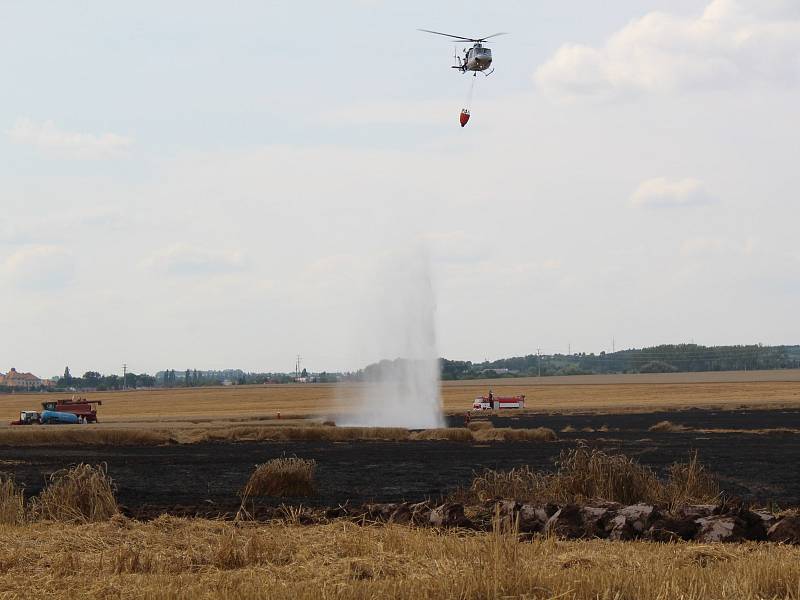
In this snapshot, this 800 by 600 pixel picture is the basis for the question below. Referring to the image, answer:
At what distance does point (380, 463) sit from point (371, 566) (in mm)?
29344

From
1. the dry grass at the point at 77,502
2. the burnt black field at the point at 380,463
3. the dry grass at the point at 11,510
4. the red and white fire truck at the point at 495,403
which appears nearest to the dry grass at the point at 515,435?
the burnt black field at the point at 380,463

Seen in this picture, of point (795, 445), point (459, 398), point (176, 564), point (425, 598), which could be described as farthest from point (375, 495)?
point (459, 398)

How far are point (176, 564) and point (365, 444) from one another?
143 ft

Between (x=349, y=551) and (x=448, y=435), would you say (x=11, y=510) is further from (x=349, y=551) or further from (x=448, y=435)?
(x=448, y=435)

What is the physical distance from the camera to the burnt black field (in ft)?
103

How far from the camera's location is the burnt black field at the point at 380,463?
31.4 metres

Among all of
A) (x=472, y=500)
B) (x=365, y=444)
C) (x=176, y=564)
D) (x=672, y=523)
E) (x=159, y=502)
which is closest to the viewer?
(x=176, y=564)

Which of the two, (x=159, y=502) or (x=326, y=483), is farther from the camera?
(x=326, y=483)

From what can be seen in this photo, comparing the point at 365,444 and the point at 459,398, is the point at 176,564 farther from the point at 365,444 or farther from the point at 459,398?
the point at 459,398

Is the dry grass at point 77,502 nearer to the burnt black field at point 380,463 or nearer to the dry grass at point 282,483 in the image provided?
the burnt black field at point 380,463

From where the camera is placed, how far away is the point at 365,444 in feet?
197

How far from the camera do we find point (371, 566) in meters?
15.8

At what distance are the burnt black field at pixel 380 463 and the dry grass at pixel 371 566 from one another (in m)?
6.50

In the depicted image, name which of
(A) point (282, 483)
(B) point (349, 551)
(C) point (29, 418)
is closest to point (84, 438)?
(C) point (29, 418)
